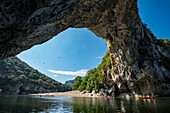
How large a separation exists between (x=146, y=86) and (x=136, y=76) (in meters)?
5.54

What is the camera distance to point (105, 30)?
3684cm

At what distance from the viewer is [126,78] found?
51156 millimetres

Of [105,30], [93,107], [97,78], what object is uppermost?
[105,30]

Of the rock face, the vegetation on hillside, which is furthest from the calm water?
the vegetation on hillside

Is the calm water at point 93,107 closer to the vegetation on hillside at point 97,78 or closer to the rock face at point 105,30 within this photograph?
the rock face at point 105,30

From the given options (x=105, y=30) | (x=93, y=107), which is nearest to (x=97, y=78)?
(x=105, y=30)

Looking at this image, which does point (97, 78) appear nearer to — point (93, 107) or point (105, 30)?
point (105, 30)

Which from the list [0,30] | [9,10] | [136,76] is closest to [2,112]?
[0,30]

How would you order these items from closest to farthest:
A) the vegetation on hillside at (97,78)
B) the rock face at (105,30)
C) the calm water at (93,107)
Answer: the rock face at (105,30) < the calm water at (93,107) < the vegetation on hillside at (97,78)

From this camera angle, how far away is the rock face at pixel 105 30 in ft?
33.3

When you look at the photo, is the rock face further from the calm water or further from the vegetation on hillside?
the calm water

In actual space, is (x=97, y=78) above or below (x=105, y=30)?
below

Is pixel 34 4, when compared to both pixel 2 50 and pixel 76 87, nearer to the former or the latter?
pixel 2 50

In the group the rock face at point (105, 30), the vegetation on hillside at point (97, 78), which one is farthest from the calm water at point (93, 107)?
the vegetation on hillside at point (97, 78)
